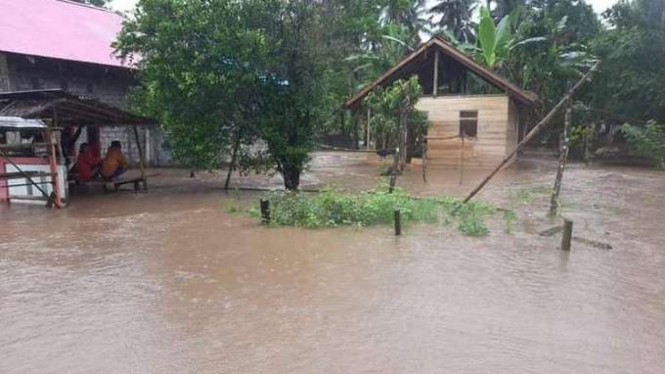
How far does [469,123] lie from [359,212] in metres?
13.6

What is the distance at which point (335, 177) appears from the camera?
61.7 ft

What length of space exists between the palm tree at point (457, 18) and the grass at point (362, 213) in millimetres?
33876

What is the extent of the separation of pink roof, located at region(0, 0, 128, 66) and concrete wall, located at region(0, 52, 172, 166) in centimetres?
34

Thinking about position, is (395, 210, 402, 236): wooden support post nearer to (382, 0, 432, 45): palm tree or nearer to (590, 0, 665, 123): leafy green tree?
(590, 0, 665, 123): leafy green tree

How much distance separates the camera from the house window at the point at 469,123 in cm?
2169

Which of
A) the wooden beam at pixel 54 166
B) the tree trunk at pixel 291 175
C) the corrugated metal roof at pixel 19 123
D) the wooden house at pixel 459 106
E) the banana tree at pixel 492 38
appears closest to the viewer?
the corrugated metal roof at pixel 19 123

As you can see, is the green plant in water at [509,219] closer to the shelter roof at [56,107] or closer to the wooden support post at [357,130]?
the shelter roof at [56,107]

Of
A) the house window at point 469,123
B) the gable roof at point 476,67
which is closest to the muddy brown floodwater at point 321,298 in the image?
the gable roof at point 476,67

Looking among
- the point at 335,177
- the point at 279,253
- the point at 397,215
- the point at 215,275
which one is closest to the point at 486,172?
the point at 335,177

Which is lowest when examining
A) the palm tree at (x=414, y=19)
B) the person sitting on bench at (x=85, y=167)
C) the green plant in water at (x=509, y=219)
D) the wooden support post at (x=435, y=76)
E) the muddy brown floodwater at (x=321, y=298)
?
the muddy brown floodwater at (x=321, y=298)

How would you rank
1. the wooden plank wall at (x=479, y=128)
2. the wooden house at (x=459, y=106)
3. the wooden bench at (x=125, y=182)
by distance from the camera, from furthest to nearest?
the wooden plank wall at (x=479, y=128)
the wooden house at (x=459, y=106)
the wooden bench at (x=125, y=182)

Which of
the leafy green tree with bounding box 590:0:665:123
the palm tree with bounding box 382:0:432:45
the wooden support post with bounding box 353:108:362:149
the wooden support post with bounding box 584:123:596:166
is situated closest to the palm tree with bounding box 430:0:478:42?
the palm tree with bounding box 382:0:432:45

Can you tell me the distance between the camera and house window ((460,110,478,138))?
2169cm

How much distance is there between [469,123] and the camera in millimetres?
22016
